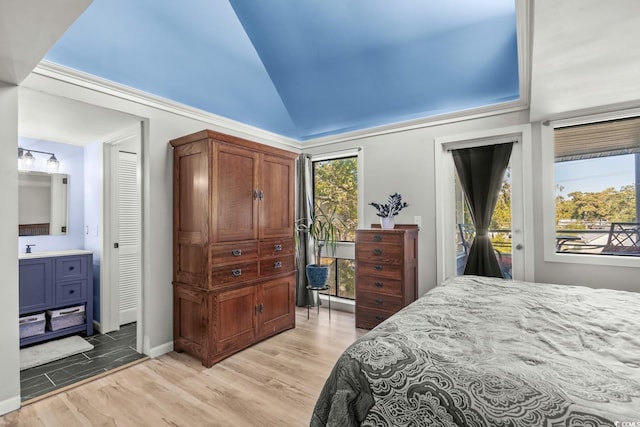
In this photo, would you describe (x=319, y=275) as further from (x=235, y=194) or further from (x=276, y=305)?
(x=235, y=194)

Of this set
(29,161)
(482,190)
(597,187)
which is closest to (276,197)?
(482,190)

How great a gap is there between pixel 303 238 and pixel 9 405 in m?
3.00

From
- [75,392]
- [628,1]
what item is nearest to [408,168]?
[628,1]

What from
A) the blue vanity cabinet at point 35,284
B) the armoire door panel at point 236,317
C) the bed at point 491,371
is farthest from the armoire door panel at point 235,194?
the blue vanity cabinet at point 35,284

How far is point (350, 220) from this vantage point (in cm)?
420

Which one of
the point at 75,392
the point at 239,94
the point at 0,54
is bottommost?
the point at 75,392

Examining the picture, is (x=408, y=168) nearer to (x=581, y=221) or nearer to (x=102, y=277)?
(x=581, y=221)

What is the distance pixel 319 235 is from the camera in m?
4.15

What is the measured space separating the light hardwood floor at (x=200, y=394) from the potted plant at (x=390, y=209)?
1.37m

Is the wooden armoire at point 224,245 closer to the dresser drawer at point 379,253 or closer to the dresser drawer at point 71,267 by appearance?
the dresser drawer at point 379,253

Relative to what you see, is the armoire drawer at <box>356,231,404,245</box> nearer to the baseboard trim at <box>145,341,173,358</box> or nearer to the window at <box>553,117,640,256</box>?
the window at <box>553,117,640,256</box>

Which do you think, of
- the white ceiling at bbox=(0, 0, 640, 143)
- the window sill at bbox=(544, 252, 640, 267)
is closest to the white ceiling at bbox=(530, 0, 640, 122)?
the white ceiling at bbox=(0, 0, 640, 143)

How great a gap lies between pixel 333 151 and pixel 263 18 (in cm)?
181

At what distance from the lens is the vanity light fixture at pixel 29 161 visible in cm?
333
